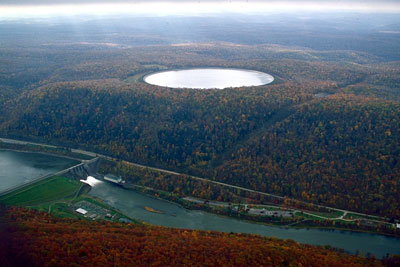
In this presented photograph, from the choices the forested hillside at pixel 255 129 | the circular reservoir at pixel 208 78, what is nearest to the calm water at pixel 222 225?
the forested hillside at pixel 255 129

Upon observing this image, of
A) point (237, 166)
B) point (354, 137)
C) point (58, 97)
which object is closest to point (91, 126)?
point (58, 97)

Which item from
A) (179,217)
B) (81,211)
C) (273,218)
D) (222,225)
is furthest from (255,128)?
(81,211)

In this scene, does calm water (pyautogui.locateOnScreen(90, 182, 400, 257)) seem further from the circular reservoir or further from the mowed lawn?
the circular reservoir

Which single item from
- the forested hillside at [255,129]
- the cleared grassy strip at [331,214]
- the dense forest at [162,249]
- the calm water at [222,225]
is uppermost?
the forested hillside at [255,129]

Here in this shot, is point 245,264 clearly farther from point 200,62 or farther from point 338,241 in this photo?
point 200,62

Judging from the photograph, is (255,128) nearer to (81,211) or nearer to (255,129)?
(255,129)

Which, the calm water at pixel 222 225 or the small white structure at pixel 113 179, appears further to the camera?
the small white structure at pixel 113 179

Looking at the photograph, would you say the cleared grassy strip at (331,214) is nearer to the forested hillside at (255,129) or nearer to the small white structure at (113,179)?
the forested hillside at (255,129)
